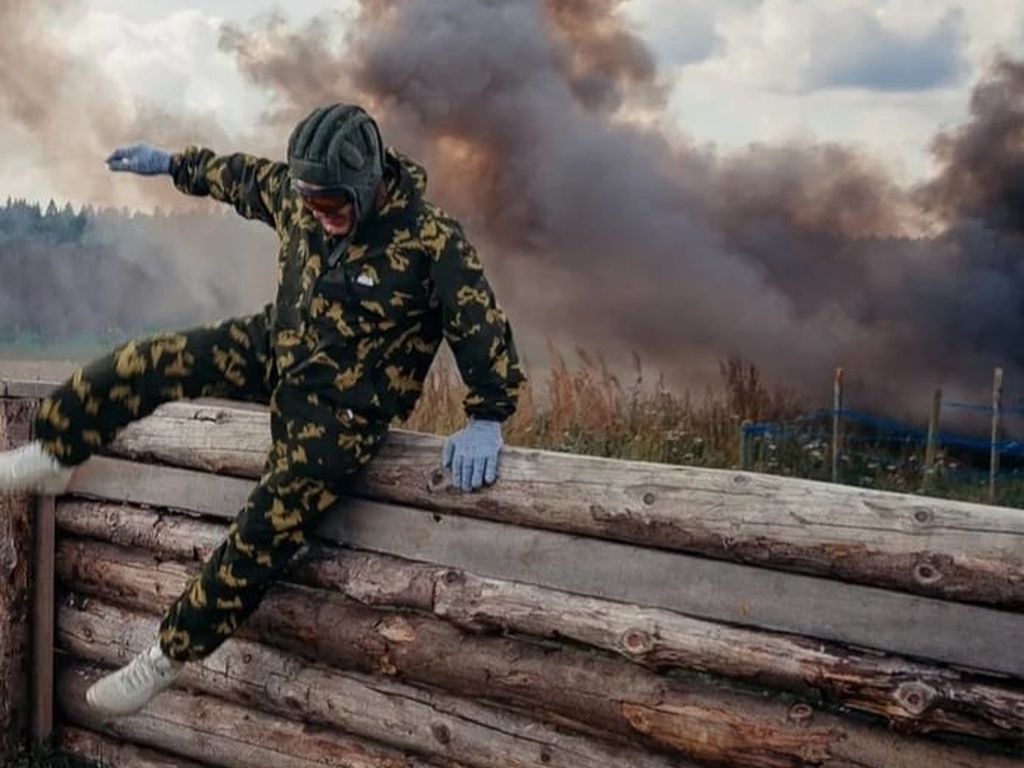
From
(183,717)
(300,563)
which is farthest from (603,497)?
(183,717)

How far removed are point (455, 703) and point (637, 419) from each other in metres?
6.44

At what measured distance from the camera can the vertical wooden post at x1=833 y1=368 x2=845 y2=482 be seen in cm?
1103

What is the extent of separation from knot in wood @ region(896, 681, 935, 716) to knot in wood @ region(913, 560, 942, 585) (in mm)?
226

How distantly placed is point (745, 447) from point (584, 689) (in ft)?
22.1

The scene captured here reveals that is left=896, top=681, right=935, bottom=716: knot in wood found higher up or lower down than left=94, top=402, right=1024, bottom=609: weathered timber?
lower down

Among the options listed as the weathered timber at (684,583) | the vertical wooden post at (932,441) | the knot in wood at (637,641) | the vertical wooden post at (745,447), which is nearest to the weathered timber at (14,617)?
the weathered timber at (684,583)

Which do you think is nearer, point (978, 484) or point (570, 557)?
point (570, 557)

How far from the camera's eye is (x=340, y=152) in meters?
4.11

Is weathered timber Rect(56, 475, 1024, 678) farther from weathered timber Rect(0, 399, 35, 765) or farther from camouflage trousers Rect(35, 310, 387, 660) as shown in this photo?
weathered timber Rect(0, 399, 35, 765)

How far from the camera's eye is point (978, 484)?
11062 mm

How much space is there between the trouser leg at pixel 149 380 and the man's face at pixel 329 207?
470mm

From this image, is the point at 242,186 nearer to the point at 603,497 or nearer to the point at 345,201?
the point at 345,201

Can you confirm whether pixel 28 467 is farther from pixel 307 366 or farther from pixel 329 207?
pixel 329 207

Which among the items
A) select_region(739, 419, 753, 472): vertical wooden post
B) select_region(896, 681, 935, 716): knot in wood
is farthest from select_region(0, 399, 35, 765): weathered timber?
select_region(739, 419, 753, 472): vertical wooden post
